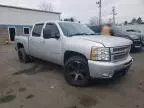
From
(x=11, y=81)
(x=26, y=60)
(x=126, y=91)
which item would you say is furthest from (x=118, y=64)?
(x=26, y=60)

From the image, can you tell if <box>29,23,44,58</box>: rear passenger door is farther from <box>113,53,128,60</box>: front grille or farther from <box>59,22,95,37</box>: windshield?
<box>113,53,128,60</box>: front grille

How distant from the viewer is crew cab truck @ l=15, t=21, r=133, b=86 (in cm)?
432

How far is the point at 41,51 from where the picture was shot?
6316 millimetres

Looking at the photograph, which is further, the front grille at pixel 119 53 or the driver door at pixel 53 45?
the driver door at pixel 53 45

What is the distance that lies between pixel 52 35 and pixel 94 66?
1918 mm

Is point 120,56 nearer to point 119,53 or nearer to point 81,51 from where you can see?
point 119,53

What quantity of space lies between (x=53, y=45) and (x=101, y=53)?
189 cm

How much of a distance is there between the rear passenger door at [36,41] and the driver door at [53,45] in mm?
412

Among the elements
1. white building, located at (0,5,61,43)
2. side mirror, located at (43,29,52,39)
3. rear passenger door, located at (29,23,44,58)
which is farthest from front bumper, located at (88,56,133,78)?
white building, located at (0,5,61,43)

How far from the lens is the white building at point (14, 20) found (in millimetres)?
21306

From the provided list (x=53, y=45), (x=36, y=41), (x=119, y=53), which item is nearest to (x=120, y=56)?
(x=119, y=53)

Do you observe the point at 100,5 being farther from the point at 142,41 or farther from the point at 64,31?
the point at 64,31

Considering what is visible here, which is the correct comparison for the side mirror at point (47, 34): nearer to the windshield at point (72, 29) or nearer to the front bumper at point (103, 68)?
the windshield at point (72, 29)

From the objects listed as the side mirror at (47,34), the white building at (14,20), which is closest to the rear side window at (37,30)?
the side mirror at (47,34)
